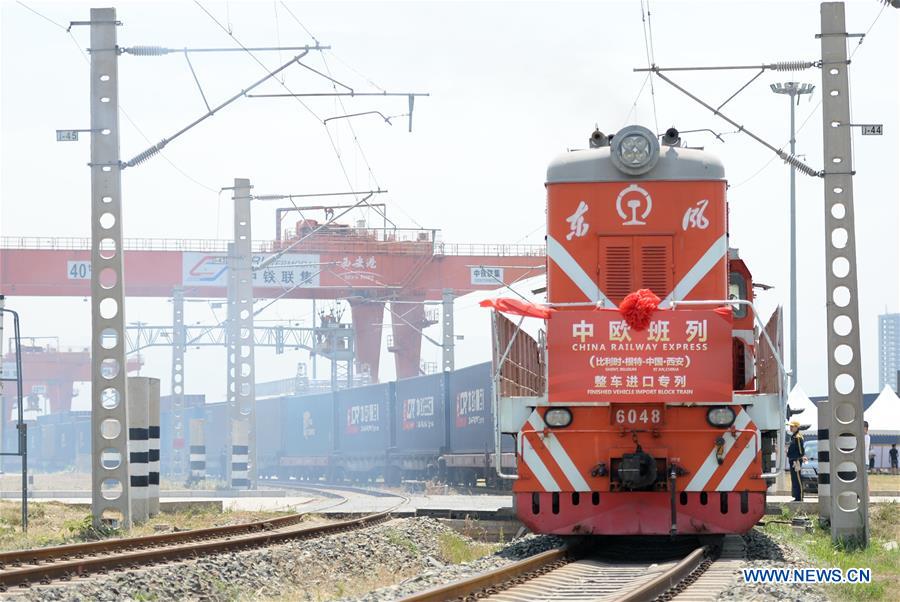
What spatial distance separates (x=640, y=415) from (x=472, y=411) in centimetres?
2009

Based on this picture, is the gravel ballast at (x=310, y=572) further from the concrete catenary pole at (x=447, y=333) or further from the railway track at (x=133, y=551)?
the concrete catenary pole at (x=447, y=333)

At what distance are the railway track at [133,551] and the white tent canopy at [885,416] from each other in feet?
91.8

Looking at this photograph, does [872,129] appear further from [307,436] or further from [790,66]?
[307,436]

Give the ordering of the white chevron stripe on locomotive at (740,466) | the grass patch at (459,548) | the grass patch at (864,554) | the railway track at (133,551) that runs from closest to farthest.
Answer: the railway track at (133,551)
the grass patch at (864,554)
the white chevron stripe on locomotive at (740,466)
the grass patch at (459,548)

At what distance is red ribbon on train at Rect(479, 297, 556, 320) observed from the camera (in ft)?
39.6

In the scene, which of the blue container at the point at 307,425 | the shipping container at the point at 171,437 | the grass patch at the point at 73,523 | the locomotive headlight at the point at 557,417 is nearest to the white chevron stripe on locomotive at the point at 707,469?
the locomotive headlight at the point at 557,417

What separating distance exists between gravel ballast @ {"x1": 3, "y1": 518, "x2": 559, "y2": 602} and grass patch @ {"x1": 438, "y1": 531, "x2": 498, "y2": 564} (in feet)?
0.33


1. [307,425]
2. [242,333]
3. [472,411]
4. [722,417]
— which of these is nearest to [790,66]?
[722,417]

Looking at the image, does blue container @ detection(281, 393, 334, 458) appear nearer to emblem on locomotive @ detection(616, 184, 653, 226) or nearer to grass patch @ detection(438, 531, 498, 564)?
grass patch @ detection(438, 531, 498, 564)

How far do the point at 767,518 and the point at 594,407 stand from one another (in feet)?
22.4

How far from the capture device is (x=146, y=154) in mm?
18188

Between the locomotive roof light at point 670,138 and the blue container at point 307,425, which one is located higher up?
the locomotive roof light at point 670,138

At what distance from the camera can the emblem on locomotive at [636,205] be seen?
1332cm

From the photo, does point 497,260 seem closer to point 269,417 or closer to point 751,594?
point 269,417
